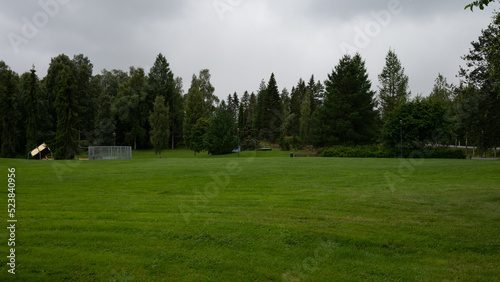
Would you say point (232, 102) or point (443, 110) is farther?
point (232, 102)

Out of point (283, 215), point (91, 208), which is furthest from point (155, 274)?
point (91, 208)

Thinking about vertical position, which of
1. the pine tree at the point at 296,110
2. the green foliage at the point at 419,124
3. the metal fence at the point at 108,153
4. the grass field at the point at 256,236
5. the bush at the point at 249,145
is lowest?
the grass field at the point at 256,236

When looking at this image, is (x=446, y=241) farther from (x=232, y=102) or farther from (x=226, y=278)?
(x=232, y=102)

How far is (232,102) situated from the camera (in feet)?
394

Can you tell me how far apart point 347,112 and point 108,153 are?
39378 millimetres

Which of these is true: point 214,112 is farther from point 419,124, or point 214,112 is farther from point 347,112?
point 419,124

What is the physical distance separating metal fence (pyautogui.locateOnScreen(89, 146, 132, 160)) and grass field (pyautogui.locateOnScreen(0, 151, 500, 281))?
110 feet

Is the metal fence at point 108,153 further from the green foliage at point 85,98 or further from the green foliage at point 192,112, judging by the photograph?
the green foliage at point 85,98

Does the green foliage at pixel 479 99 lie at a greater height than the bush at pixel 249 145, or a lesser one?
greater

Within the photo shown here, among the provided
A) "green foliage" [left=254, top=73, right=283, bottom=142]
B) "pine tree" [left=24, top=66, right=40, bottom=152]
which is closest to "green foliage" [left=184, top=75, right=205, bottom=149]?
"green foliage" [left=254, top=73, right=283, bottom=142]

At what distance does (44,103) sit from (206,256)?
60727 mm

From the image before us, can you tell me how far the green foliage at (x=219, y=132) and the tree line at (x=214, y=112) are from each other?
0.19 meters

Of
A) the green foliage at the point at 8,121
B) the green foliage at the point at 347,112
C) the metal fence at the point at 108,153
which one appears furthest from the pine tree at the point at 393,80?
the green foliage at the point at 8,121

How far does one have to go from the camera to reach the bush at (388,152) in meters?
41.9
